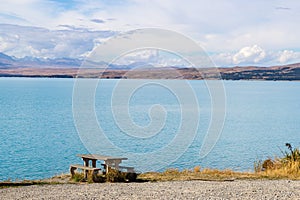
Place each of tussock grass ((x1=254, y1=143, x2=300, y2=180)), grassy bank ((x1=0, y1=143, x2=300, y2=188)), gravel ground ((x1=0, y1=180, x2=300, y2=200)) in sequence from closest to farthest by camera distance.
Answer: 1. gravel ground ((x1=0, y1=180, x2=300, y2=200))
2. grassy bank ((x1=0, y1=143, x2=300, y2=188))
3. tussock grass ((x1=254, y1=143, x2=300, y2=180))

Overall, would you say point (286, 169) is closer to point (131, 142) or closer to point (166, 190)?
point (166, 190)

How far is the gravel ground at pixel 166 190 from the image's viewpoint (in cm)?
973

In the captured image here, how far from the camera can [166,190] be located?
10.5 m

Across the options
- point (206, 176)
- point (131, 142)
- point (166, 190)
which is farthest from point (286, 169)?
point (131, 142)

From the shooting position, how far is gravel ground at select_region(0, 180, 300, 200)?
973 centimetres

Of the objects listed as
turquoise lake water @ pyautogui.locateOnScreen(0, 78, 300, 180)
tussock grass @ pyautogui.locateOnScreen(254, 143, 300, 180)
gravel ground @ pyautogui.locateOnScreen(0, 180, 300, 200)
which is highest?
gravel ground @ pyautogui.locateOnScreen(0, 180, 300, 200)

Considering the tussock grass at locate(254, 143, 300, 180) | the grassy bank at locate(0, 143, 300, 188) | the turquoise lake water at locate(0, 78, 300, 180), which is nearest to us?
the grassy bank at locate(0, 143, 300, 188)

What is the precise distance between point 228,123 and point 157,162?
825 inches

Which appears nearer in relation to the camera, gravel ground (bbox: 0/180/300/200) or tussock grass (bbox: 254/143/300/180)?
gravel ground (bbox: 0/180/300/200)

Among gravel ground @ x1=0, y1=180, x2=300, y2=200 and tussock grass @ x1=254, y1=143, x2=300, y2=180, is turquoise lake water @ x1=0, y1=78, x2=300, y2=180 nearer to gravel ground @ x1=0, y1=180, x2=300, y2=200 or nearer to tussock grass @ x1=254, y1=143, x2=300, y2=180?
tussock grass @ x1=254, y1=143, x2=300, y2=180

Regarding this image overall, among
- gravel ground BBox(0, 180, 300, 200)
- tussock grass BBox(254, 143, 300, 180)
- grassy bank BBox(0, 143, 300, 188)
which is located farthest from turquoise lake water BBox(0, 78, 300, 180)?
gravel ground BBox(0, 180, 300, 200)

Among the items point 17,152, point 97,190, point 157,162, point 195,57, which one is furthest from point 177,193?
point 17,152

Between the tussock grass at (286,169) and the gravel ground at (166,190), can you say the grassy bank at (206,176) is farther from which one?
the gravel ground at (166,190)

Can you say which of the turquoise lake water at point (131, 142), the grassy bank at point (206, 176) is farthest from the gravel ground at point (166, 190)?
the turquoise lake water at point (131, 142)
